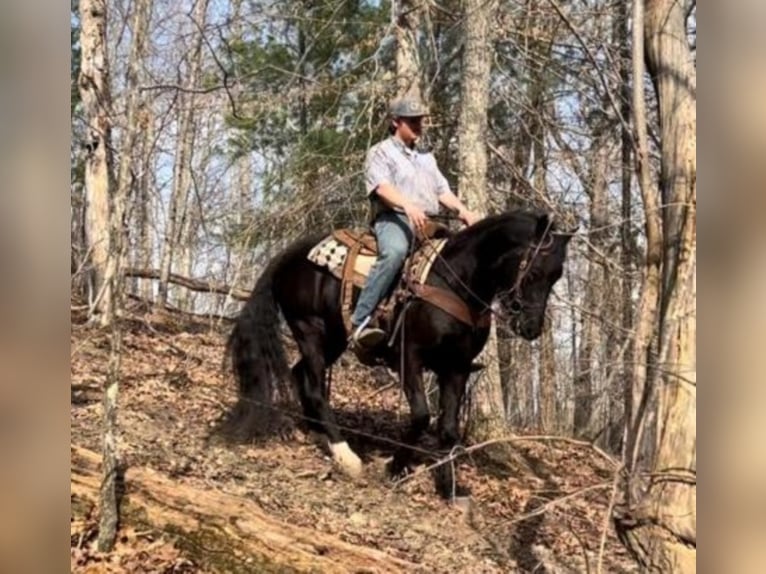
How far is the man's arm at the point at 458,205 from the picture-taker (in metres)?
3.45

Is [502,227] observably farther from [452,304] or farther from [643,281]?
[643,281]

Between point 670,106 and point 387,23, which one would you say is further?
point 387,23

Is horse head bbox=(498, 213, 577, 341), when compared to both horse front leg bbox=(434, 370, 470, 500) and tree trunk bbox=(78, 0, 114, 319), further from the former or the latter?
tree trunk bbox=(78, 0, 114, 319)

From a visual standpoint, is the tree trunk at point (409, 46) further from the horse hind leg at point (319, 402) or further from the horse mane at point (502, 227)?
the horse hind leg at point (319, 402)

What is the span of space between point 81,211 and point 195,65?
27.9 inches

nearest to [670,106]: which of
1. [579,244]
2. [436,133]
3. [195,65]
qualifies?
[579,244]

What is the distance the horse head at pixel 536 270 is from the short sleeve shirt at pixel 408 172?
0.37 m

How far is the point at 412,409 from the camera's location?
11.4ft

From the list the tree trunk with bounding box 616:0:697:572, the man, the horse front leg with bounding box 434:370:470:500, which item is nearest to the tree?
the man

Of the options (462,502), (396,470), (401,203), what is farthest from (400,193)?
(462,502)

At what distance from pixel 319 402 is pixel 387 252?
2.06 feet

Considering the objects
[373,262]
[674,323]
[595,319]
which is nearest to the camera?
[674,323]

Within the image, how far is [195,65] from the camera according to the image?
3.62 m
